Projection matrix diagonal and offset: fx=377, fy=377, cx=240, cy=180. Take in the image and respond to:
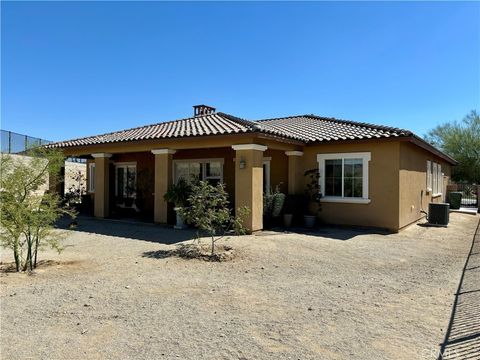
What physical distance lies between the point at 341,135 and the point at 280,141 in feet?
8.53

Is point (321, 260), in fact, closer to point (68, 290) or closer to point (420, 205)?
point (68, 290)

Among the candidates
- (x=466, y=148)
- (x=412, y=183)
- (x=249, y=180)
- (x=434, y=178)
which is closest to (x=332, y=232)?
(x=249, y=180)

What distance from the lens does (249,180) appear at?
11125 millimetres

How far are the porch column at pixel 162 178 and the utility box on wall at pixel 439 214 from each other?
1015 cm

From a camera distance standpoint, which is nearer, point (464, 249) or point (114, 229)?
point (464, 249)

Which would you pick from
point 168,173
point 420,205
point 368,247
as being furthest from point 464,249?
point 168,173

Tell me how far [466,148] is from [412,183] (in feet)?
74.5

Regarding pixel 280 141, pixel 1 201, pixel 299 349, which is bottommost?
pixel 299 349

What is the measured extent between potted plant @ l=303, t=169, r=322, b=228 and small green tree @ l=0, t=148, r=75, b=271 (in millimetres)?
8490

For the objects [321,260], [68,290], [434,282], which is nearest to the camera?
[68,290]

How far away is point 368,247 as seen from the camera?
9633 mm

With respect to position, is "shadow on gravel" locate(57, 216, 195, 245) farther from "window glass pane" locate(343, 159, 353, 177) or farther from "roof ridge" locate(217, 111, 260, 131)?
"window glass pane" locate(343, 159, 353, 177)

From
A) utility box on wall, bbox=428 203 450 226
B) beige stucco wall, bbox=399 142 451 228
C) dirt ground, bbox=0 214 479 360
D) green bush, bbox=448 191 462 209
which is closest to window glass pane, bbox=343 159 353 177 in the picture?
beige stucco wall, bbox=399 142 451 228

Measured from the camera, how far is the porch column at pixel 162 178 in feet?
43.4
